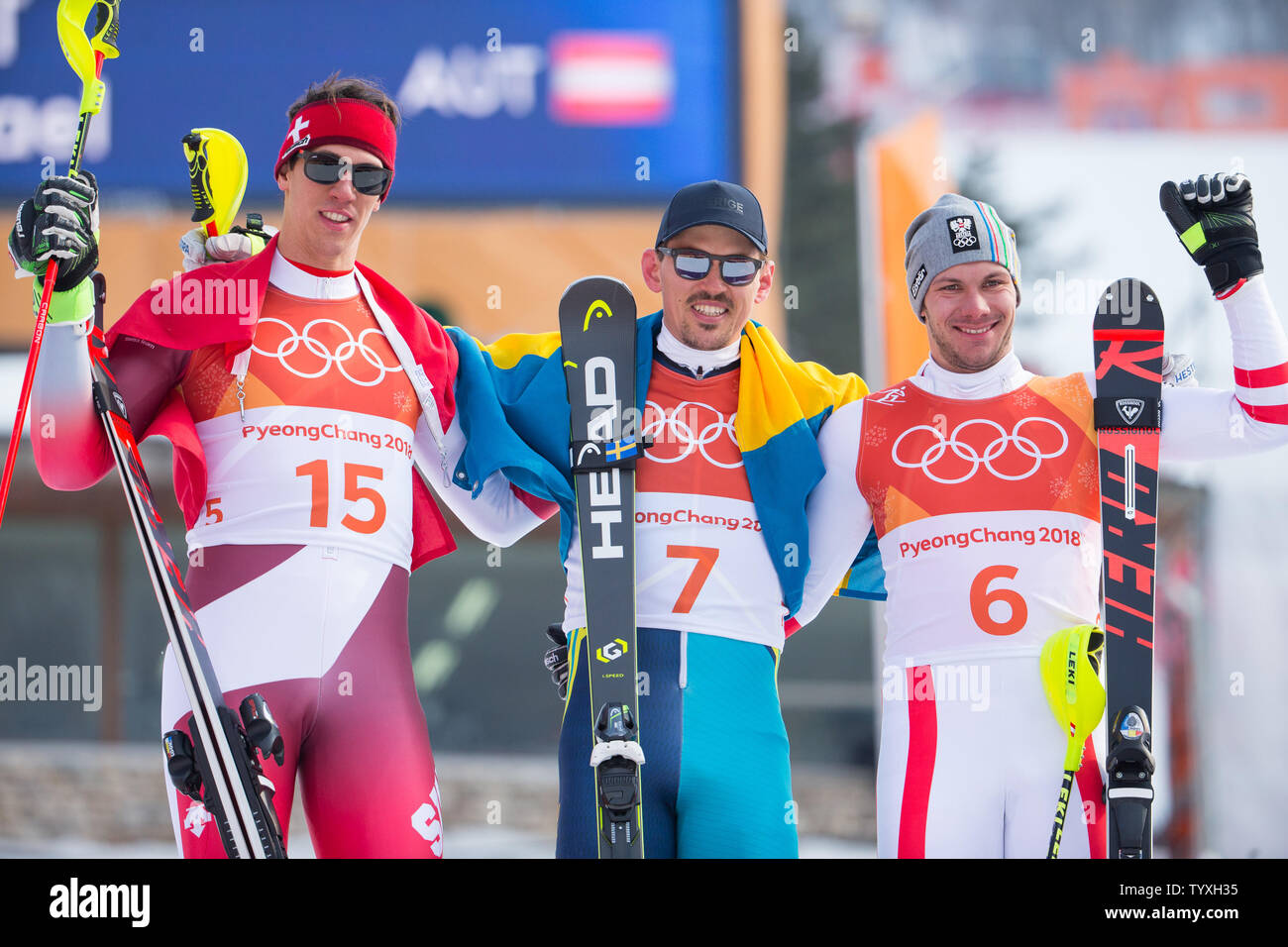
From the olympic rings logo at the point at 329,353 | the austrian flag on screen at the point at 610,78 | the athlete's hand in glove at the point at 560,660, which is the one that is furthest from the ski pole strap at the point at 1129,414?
the austrian flag on screen at the point at 610,78

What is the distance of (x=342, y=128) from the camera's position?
157 inches

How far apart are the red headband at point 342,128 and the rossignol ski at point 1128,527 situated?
1.94 meters

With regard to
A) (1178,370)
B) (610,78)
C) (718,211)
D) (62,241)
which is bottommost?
(1178,370)

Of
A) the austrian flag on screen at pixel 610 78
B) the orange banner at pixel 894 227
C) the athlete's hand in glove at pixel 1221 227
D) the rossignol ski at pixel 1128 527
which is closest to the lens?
the rossignol ski at pixel 1128 527

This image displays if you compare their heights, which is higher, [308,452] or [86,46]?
[86,46]

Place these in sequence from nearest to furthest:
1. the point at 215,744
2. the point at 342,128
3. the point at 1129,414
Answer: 1. the point at 215,744
2. the point at 1129,414
3. the point at 342,128

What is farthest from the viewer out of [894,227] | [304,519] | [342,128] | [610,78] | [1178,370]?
[610,78]

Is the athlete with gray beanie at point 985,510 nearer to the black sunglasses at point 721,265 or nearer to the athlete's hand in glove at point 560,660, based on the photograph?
the black sunglasses at point 721,265

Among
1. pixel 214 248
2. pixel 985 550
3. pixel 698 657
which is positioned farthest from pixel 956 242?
pixel 214 248

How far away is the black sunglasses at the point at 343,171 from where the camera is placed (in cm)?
397

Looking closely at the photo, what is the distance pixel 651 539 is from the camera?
390 centimetres

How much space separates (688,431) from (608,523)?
0.35 m

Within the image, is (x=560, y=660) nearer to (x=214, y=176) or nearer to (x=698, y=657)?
(x=698, y=657)

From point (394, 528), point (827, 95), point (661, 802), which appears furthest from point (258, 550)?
point (827, 95)
